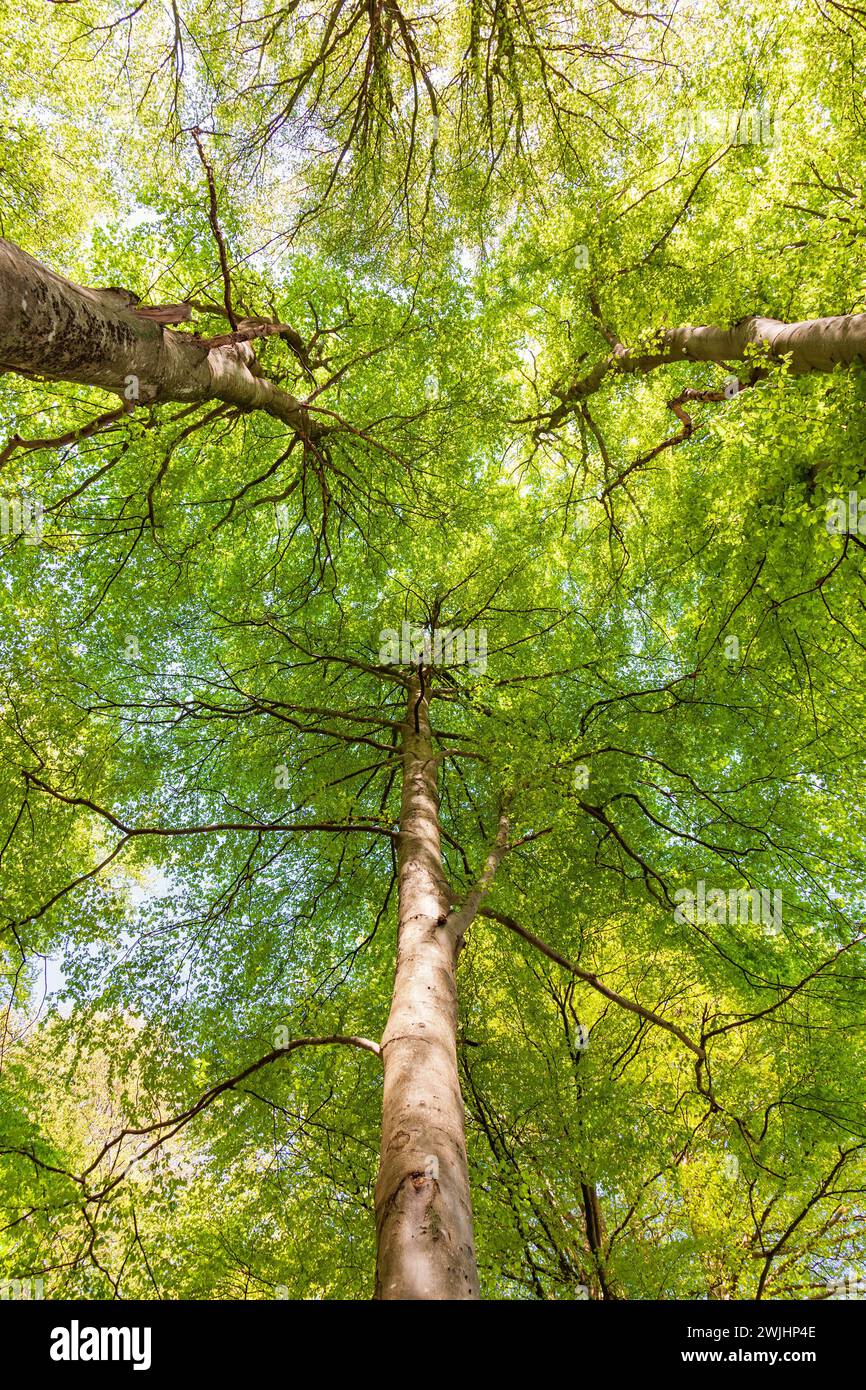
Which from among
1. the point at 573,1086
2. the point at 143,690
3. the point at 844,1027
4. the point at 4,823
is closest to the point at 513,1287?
the point at 573,1086

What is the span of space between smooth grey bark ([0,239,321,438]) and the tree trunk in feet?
10.9

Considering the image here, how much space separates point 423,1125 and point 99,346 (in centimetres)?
362

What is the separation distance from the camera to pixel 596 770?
23.6 ft

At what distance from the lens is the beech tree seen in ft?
16.9

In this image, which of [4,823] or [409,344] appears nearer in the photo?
[4,823]

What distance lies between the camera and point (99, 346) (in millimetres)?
3018

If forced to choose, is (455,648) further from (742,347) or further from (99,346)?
(99,346)

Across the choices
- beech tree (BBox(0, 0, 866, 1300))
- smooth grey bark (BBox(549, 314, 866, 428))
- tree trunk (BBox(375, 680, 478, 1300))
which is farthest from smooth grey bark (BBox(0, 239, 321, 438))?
smooth grey bark (BBox(549, 314, 866, 428))

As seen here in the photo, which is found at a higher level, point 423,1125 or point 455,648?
point 455,648

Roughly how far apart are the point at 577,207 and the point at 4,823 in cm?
853

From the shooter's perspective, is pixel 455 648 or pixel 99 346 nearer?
pixel 99 346

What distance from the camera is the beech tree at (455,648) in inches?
203

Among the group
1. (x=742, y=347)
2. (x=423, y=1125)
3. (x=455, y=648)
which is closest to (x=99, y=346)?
(x=423, y=1125)
